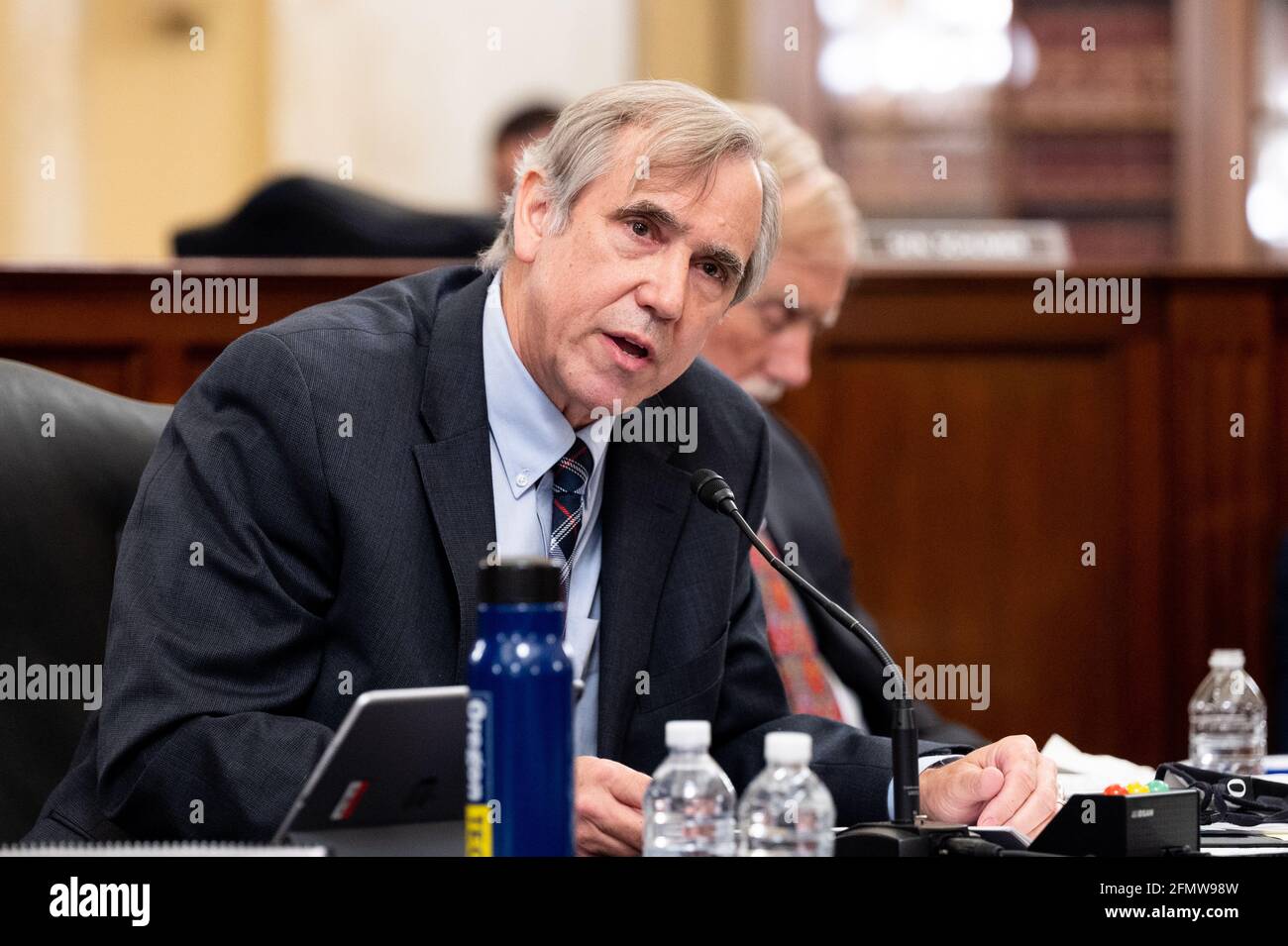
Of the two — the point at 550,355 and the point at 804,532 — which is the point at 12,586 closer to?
the point at 550,355

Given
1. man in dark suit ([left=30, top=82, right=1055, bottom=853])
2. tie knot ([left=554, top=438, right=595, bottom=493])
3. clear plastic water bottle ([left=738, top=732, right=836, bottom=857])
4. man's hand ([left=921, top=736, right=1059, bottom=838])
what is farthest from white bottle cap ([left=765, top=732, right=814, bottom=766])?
tie knot ([left=554, top=438, right=595, bottom=493])

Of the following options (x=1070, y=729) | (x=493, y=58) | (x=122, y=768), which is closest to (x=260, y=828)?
(x=122, y=768)

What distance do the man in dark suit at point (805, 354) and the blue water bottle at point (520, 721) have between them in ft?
5.07

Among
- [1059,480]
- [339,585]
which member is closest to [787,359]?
[1059,480]

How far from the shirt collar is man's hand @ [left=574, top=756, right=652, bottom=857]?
1.38 ft

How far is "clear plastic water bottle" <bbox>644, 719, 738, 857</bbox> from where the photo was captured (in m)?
0.94

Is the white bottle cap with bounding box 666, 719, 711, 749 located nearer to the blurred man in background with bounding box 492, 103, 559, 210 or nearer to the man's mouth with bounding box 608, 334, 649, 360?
the man's mouth with bounding box 608, 334, 649, 360

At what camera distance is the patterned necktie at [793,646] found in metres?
2.23

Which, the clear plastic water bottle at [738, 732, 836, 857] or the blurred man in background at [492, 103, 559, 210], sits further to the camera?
the blurred man in background at [492, 103, 559, 210]

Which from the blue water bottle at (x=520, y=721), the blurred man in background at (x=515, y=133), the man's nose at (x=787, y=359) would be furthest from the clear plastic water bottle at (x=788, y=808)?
the blurred man in background at (x=515, y=133)
